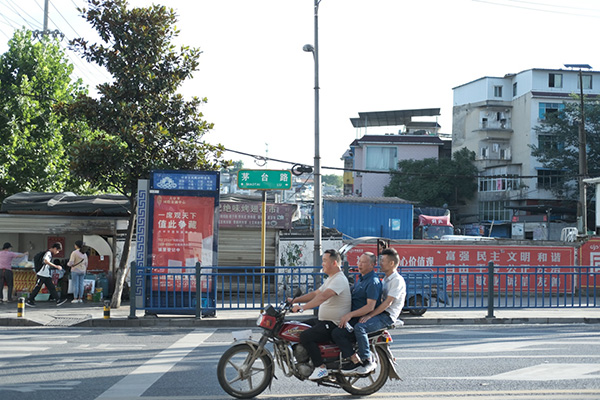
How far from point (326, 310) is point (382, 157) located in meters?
55.5

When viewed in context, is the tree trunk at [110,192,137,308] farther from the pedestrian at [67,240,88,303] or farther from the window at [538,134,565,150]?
the window at [538,134,565,150]

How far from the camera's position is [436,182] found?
186ft

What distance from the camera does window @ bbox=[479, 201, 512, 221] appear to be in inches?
2213

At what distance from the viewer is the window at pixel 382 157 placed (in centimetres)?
6170

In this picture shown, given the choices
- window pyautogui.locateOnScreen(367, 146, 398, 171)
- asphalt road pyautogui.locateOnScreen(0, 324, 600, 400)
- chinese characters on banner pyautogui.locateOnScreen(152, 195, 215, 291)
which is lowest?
asphalt road pyautogui.locateOnScreen(0, 324, 600, 400)

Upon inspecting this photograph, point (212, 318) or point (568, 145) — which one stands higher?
point (568, 145)

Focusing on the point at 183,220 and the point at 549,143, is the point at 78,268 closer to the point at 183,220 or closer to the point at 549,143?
the point at 183,220

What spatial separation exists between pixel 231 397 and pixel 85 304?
35.3 feet

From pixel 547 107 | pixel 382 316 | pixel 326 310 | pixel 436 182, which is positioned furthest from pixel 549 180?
pixel 326 310

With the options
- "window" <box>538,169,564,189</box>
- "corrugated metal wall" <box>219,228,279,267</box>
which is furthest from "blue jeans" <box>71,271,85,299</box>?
"window" <box>538,169,564,189</box>

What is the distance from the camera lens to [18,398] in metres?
6.86

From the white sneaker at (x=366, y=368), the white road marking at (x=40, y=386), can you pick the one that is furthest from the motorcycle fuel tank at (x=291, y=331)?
the white road marking at (x=40, y=386)

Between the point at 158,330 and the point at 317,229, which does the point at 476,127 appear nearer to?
the point at 317,229

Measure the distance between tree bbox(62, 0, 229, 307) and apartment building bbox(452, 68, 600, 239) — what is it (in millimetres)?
40491
